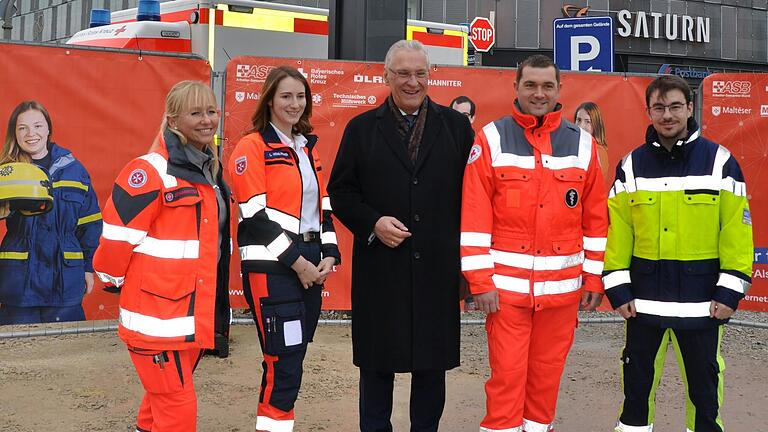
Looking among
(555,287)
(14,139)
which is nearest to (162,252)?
(555,287)

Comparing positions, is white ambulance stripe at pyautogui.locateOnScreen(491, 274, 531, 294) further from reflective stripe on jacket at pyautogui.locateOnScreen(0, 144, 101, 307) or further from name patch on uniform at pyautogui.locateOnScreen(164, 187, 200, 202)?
reflective stripe on jacket at pyautogui.locateOnScreen(0, 144, 101, 307)

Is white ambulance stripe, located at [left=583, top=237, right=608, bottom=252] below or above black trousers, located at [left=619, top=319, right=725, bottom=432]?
above

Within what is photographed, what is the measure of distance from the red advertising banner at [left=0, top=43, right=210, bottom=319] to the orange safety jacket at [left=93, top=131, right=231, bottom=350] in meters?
3.02

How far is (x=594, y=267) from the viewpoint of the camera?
4.02 meters

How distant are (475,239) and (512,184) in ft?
1.02

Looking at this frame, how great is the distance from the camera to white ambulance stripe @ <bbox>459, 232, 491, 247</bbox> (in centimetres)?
384

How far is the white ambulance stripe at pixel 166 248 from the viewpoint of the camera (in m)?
3.49

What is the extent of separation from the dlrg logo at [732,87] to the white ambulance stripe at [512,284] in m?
4.50

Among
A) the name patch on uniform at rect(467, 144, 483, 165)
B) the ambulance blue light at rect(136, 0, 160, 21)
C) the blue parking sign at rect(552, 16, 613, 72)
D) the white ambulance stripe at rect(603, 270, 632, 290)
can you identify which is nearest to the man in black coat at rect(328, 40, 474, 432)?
the name patch on uniform at rect(467, 144, 483, 165)

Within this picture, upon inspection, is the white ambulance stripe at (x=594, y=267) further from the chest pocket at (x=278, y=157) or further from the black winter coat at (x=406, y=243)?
the chest pocket at (x=278, y=157)

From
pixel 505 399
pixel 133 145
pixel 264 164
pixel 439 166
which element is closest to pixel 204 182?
pixel 264 164

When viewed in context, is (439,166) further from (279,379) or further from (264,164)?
(279,379)

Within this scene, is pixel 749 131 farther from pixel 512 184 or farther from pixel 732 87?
pixel 512 184

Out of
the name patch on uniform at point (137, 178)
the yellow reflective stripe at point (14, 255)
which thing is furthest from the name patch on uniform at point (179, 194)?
the yellow reflective stripe at point (14, 255)
